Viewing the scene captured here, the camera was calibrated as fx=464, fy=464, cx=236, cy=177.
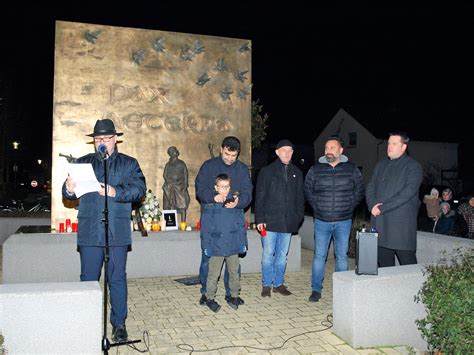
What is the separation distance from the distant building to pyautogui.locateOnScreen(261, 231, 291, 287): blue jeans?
2608 centimetres

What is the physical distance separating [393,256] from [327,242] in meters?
0.95

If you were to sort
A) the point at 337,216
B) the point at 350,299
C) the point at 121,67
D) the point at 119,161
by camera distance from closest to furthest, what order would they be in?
the point at 350,299 < the point at 119,161 < the point at 337,216 < the point at 121,67

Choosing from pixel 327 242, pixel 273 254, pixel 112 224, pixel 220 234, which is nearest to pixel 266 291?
pixel 273 254

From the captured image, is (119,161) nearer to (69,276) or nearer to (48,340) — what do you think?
(48,340)

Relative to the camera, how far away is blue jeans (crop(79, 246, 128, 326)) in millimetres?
4480

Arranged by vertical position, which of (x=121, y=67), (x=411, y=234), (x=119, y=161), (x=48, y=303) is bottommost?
(x=48, y=303)

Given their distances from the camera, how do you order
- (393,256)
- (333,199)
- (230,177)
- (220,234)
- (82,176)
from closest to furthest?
(82,176)
(393,256)
(220,234)
(230,177)
(333,199)

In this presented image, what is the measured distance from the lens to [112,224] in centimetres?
446

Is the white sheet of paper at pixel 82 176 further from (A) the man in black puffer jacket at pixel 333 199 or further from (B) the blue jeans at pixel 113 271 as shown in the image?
(A) the man in black puffer jacket at pixel 333 199

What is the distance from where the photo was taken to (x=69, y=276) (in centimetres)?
700

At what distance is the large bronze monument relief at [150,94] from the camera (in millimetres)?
8297

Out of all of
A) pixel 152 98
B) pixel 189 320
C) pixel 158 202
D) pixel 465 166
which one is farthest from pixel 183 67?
pixel 465 166

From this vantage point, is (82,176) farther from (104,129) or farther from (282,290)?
(282,290)

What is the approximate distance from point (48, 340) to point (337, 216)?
3.60 m
